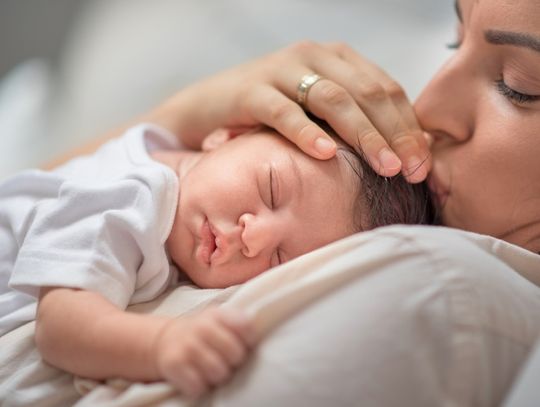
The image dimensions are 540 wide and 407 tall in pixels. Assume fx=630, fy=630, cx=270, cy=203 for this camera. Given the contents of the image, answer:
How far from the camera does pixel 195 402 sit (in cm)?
79

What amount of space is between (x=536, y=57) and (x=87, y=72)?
147 cm

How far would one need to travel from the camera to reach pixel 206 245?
1124mm

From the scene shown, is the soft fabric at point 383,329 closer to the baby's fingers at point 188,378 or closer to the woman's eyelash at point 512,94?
the baby's fingers at point 188,378

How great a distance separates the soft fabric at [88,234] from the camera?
1017mm

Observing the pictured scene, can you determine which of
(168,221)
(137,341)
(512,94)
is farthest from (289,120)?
(137,341)

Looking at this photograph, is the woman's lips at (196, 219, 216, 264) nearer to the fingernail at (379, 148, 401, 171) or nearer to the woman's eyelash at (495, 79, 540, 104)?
the fingernail at (379, 148, 401, 171)

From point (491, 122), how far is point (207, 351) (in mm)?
657

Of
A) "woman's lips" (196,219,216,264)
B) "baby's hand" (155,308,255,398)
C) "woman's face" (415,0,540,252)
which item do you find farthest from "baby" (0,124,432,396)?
"baby's hand" (155,308,255,398)

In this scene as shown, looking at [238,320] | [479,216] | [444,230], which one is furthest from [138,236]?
[479,216]

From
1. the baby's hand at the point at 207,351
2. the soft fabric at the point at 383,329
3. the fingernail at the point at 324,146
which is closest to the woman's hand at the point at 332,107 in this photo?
the fingernail at the point at 324,146

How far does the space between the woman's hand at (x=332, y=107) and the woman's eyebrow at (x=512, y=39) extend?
212 mm

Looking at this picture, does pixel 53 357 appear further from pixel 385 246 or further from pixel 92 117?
pixel 92 117

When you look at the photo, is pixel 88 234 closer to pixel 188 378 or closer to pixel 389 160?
pixel 188 378

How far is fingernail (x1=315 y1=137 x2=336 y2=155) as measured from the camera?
3.67 ft
